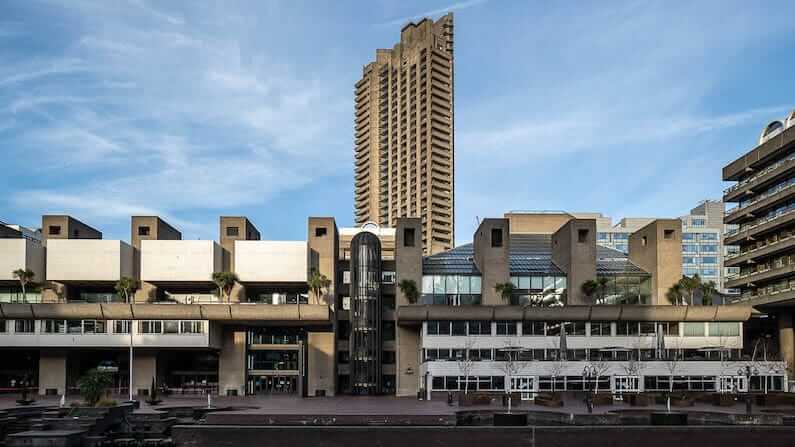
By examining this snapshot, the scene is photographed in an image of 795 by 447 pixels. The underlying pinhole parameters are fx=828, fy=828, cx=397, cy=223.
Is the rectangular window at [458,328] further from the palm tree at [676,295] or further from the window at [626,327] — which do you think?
the palm tree at [676,295]

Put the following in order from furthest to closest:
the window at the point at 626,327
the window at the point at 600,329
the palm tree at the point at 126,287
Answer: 1. the palm tree at the point at 126,287
2. the window at the point at 626,327
3. the window at the point at 600,329

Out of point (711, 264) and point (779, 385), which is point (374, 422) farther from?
point (711, 264)

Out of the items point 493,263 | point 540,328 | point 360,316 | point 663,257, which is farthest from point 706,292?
point 360,316

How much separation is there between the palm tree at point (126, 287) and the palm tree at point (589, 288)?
145 feet

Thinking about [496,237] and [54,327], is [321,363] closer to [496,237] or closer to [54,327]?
[496,237]

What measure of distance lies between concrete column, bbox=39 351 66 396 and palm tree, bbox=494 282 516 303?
44.0 meters

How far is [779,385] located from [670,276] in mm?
14589

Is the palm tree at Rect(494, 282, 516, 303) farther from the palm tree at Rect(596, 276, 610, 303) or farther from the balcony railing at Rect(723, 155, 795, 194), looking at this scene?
the balcony railing at Rect(723, 155, 795, 194)

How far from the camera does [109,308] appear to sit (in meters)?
79.7

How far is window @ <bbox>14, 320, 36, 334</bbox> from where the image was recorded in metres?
80.3

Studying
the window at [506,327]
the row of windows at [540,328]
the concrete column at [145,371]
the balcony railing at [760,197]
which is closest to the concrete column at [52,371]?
the concrete column at [145,371]

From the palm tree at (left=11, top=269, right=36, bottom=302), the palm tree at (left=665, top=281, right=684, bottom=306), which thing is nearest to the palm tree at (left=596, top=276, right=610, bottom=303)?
the palm tree at (left=665, top=281, right=684, bottom=306)

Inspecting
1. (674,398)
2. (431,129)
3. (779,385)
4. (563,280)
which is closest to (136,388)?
(563,280)

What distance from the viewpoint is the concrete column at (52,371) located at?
83.0 metres
